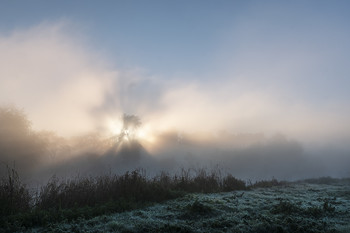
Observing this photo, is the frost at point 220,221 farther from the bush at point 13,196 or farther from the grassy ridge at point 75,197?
the bush at point 13,196

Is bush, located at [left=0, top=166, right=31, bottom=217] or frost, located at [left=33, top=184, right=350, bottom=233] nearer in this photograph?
frost, located at [left=33, top=184, right=350, bottom=233]

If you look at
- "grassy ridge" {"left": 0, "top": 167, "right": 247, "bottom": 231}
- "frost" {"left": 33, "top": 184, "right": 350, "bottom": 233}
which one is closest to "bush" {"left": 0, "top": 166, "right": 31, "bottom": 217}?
"grassy ridge" {"left": 0, "top": 167, "right": 247, "bottom": 231}

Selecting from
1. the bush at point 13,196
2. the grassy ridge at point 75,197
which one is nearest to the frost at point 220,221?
the grassy ridge at point 75,197

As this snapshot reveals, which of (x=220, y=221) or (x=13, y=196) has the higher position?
(x=13, y=196)

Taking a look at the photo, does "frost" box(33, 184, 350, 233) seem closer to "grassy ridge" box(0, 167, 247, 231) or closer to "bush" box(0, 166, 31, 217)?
"grassy ridge" box(0, 167, 247, 231)

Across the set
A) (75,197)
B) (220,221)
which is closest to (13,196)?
(75,197)

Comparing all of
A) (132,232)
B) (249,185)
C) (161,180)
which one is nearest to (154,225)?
(132,232)

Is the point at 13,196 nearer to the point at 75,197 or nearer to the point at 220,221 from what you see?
the point at 75,197

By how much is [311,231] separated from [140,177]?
11.1 m

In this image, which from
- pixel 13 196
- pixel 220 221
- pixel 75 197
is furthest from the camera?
pixel 75 197

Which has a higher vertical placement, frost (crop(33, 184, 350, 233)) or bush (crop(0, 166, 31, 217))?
bush (crop(0, 166, 31, 217))

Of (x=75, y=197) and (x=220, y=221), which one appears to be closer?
(x=220, y=221)

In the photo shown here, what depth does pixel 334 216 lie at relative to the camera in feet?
36.8

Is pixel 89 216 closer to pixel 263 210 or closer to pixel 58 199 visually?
pixel 58 199
